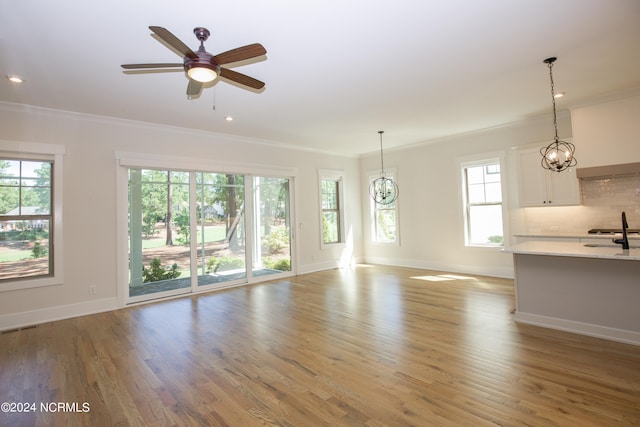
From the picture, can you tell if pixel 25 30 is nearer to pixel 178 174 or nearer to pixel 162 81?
pixel 162 81

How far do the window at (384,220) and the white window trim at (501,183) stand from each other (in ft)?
5.21

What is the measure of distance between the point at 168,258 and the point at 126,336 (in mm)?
1874

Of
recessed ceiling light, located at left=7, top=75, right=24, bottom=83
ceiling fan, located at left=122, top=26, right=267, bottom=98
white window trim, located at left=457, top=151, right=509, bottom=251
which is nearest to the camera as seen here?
ceiling fan, located at left=122, top=26, right=267, bottom=98

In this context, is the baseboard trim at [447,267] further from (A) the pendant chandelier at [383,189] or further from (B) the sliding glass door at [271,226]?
(B) the sliding glass door at [271,226]

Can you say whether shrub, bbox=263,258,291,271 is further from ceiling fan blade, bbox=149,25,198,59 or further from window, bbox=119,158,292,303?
ceiling fan blade, bbox=149,25,198,59

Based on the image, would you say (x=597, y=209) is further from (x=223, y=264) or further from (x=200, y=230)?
(x=200, y=230)

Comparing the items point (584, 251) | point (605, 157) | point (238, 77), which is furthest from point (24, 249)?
point (605, 157)

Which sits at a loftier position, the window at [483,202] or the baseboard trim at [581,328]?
the window at [483,202]

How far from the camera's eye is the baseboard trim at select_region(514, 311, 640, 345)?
9.86 feet

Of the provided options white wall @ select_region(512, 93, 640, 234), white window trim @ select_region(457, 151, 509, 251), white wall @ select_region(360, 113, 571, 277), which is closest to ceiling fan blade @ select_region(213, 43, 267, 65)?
white wall @ select_region(360, 113, 571, 277)

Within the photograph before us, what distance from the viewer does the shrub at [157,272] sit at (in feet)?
16.8

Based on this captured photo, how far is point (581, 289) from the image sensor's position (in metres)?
3.26

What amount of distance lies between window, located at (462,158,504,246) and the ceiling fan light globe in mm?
5456

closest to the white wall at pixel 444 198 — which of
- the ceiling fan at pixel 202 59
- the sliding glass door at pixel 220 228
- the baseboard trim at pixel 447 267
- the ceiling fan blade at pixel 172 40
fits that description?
the baseboard trim at pixel 447 267
